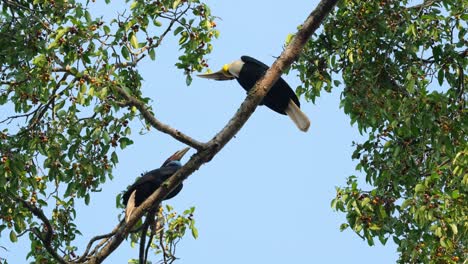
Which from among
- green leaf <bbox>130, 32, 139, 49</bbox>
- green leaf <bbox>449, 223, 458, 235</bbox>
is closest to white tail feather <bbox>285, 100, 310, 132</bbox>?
green leaf <bbox>130, 32, 139, 49</bbox>

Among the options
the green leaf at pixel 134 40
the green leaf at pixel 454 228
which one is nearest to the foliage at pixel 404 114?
the green leaf at pixel 454 228

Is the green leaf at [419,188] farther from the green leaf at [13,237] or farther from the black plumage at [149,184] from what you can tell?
the green leaf at [13,237]

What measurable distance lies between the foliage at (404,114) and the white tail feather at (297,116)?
1.35 feet

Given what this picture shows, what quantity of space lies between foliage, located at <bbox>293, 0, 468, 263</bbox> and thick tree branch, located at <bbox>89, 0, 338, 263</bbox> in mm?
1509

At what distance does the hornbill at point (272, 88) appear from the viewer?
8359 mm

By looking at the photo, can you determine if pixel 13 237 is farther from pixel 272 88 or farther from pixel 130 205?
pixel 272 88

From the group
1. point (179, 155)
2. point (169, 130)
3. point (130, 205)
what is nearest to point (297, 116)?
point (179, 155)

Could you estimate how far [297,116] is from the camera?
27.8ft

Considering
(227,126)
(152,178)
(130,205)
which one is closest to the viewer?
(227,126)

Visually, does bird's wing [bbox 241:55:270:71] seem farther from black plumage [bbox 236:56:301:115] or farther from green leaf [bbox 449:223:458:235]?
green leaf [bbox 449:223:458:235]

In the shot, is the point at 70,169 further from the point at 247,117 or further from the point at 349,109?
the point at 349,109

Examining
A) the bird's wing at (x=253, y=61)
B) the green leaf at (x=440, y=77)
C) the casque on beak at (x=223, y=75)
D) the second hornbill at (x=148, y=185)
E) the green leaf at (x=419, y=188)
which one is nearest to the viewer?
the green leaf at (x=419, y=188)

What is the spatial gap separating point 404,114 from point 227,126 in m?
2.07

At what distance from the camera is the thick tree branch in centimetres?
636
